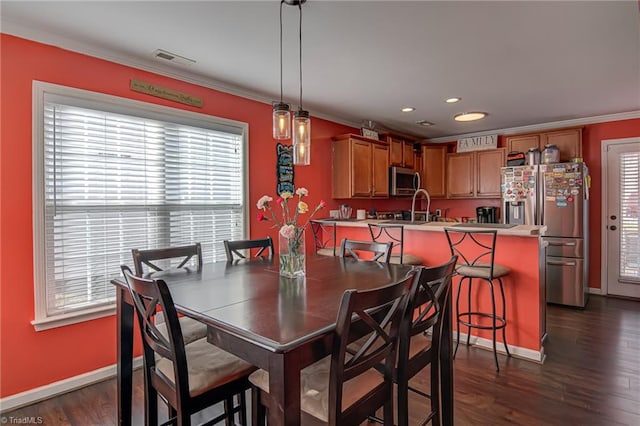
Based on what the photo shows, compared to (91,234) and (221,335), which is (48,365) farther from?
(221,335)

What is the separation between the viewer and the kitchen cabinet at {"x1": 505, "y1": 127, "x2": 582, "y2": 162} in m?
4.68

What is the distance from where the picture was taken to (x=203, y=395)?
1412 mm

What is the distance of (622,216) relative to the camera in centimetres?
457

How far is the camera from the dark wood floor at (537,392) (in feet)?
6.86

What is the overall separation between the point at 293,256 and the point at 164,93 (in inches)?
75.8

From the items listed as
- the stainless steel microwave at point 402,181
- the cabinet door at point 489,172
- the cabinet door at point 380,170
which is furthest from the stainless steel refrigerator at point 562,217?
the cabinet door at point 380,170

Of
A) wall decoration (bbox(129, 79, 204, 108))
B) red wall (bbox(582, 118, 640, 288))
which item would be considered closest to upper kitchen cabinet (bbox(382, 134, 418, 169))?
red wall (bbox(582, 118, 640, 288))

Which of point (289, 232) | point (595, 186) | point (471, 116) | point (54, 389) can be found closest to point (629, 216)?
point (595, 186)

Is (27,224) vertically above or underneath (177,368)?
above

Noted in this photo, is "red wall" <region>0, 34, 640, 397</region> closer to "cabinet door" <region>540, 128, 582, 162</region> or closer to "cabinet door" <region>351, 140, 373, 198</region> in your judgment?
"cabinet door" <region>351, 140, 373, 198</region>

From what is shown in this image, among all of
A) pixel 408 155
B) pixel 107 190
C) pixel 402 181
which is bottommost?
pixel 107 190

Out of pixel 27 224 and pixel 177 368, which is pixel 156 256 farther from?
pixel 177 368

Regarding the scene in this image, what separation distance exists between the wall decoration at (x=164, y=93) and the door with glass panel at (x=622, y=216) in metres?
5.13

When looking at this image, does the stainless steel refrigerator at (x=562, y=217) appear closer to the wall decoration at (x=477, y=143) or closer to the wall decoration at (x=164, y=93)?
the wall decoration at (x=477, y=143)
